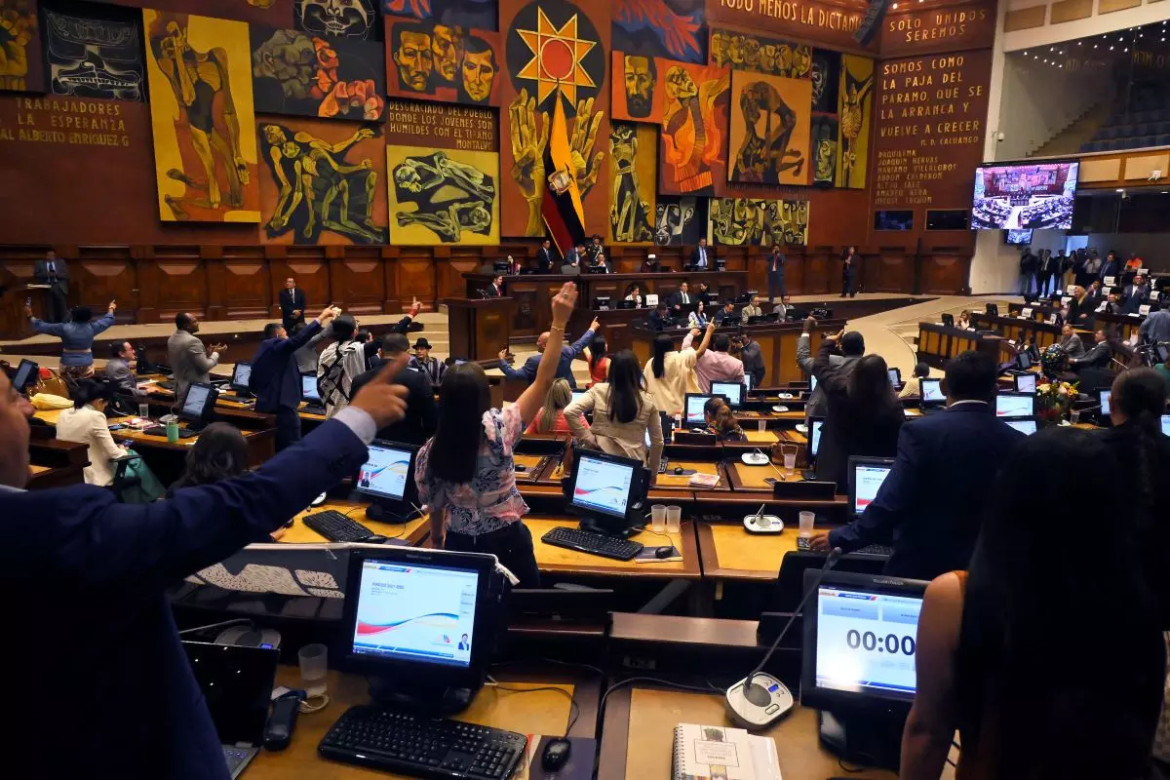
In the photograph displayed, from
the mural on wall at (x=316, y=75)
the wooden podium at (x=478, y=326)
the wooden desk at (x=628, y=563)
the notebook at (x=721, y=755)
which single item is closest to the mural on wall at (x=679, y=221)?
the wooden podium at (x=478, y=326)

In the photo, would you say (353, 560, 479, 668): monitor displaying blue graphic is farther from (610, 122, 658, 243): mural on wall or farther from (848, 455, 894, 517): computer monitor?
(610, 122, 658, 243): mural on wall

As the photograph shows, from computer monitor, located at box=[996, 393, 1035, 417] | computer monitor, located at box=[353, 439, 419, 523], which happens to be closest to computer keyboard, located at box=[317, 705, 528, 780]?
computer monitor, located at box=[353, 439, 419, 523]

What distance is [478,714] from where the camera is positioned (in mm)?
2145

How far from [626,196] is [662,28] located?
370cm

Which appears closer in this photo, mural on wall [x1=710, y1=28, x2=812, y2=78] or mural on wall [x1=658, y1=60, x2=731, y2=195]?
mural on wall [x1=658, y1=60, x2=731, y2=195]

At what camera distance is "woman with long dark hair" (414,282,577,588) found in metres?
2.97

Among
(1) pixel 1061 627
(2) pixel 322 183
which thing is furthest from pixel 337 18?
(1) pixel 1061 627

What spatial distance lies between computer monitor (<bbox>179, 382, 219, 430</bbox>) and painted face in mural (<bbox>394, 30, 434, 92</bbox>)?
8891 millimetres

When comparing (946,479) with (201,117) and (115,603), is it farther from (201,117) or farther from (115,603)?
(201,117)

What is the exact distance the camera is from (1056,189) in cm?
1670

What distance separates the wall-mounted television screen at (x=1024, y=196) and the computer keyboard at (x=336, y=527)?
17.8m

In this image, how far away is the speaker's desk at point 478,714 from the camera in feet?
6.37

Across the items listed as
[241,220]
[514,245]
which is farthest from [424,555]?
[514,245]

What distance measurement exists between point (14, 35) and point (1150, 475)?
13.8m
